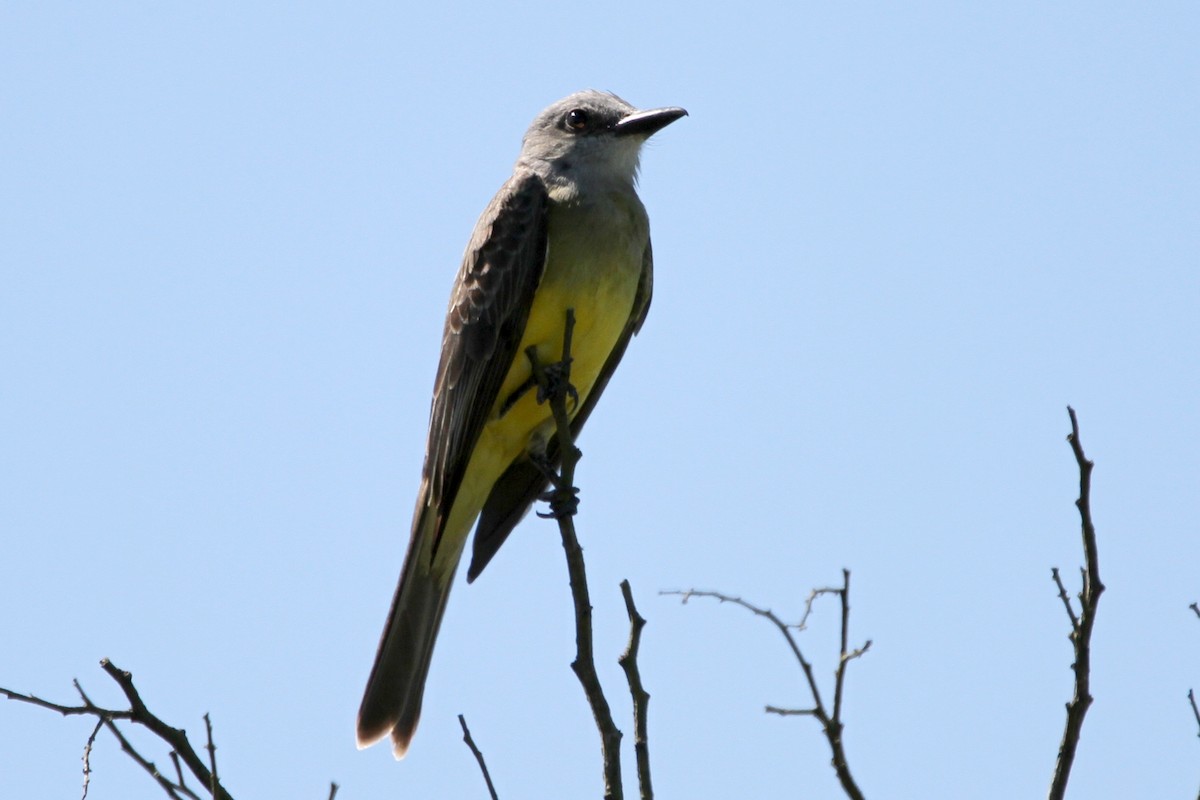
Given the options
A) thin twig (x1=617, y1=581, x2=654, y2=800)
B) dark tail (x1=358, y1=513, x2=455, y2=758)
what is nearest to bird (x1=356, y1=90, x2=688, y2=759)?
dark tail (x1=358, y1=513, x2=455, y2=758)

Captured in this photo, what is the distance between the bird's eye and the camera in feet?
24.1

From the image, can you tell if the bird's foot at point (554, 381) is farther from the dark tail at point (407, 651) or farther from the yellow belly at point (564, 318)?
the dark tail at point (407, 651)

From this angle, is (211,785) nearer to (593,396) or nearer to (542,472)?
(542,472)

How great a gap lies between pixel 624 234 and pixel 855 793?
3.89 meters

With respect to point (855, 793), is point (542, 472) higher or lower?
higher

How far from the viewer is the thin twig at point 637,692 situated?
3.51 metres

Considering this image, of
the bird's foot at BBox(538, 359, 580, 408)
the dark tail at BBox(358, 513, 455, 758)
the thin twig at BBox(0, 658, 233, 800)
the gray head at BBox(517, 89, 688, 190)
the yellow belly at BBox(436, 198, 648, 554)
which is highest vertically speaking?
the gray head at BBox(517, 89, 688, 190)

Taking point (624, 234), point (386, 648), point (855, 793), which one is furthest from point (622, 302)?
point (855, 793)

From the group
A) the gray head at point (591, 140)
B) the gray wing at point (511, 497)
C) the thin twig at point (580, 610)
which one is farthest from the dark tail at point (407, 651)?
the gray head at point (591, 140)

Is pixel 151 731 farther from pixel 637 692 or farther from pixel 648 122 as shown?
pixel 648 122

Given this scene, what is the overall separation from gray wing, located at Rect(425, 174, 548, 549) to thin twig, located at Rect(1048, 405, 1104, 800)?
3347 millimetres

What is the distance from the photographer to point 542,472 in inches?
267

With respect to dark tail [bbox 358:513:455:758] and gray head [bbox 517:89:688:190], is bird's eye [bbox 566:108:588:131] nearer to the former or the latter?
gray head [bbox 517:89:688:190]

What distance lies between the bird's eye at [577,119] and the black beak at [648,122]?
0.65 ft
